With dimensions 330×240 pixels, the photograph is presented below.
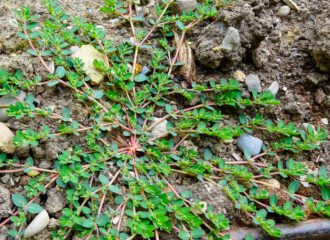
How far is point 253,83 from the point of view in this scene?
77.2 inches

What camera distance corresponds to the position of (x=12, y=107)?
1.64m

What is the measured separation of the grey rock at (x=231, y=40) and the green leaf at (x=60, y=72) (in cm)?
72

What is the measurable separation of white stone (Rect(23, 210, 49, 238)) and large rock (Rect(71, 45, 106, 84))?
0.62 m

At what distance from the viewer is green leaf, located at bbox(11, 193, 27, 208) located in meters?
1.54

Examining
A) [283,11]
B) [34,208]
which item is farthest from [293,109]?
[34,208]

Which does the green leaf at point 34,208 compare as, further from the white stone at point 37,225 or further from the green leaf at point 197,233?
the green leaf at point 197,233

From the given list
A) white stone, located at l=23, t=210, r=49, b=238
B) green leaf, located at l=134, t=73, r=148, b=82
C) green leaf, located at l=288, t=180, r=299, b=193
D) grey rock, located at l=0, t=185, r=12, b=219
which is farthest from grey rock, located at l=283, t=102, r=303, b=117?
grey rock, located at l=0, t=185, r=12, b=219

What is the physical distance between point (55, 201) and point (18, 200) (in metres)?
0.13

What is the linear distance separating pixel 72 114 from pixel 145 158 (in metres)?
0.36

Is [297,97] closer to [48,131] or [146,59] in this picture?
[146,59]

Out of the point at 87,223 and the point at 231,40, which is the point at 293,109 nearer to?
the point at 231,40

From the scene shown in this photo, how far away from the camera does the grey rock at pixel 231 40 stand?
1.89 meters

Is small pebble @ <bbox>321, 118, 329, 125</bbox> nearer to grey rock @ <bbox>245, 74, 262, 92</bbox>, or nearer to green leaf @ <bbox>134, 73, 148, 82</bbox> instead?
grey rock @ <bbox>245, 74, 262, 92</bbox>

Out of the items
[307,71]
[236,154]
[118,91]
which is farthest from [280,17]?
[118,91]
